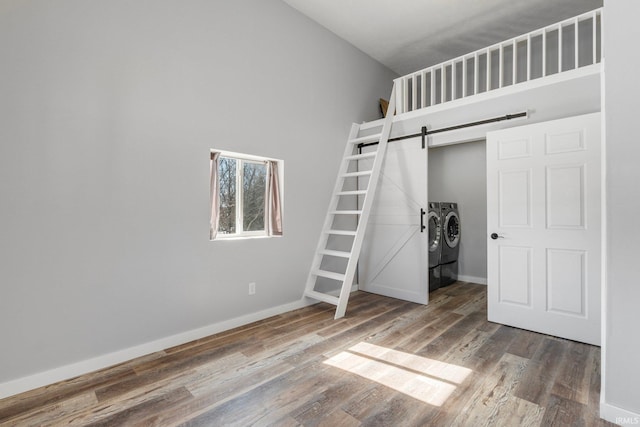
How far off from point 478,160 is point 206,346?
4687 millimetres

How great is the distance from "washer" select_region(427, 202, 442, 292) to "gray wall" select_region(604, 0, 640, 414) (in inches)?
108

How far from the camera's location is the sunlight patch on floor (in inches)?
78.2

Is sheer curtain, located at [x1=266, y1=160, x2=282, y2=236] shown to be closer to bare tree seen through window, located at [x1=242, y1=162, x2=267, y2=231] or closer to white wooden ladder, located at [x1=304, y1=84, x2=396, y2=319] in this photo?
bare tree seen through window, located at [x1=242, y1=162, x2=267, y2=231]

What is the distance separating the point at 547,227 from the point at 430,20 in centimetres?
281

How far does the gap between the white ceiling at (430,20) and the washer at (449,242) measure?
7.67 feet

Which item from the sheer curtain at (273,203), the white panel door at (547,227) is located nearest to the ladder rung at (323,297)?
the sheer curtain at (273,203)

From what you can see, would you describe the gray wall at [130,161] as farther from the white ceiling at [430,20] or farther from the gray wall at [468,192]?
the gray wall at [468,192]

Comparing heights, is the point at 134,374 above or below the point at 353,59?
below

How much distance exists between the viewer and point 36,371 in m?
2.03

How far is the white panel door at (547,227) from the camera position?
262cm

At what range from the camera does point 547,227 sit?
2828mm

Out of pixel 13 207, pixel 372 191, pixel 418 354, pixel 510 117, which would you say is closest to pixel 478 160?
pixel 510 117

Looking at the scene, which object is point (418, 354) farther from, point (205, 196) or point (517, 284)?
point (205, 196)

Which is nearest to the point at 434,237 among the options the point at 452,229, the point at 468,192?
the point at 452,229
